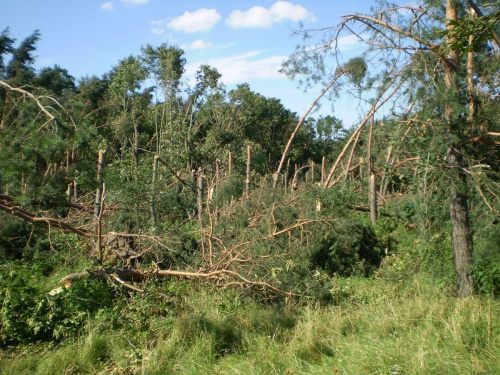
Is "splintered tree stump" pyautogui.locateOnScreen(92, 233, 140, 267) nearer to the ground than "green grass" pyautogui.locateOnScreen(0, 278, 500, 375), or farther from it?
farther from it

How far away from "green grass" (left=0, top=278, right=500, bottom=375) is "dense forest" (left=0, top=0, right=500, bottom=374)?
24 millimetres

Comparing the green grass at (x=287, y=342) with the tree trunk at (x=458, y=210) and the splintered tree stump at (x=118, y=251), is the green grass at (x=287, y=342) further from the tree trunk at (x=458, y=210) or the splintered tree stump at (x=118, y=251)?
the splintered tree stump at (x=118, y=251)

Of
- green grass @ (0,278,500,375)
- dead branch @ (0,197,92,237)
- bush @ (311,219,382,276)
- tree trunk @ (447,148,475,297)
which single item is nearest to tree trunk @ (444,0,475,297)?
tree trunk @ (447,148,475,297)

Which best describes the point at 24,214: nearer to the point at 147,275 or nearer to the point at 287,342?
the point at 147,275

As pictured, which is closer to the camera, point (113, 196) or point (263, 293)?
point (263, 293)

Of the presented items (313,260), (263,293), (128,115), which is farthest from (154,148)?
(263,293)

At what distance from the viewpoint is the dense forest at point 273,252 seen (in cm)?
538

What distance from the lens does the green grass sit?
480 centimetres

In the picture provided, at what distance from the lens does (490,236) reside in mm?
6895

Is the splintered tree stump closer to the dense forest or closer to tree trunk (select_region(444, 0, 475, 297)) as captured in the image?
the dense forest

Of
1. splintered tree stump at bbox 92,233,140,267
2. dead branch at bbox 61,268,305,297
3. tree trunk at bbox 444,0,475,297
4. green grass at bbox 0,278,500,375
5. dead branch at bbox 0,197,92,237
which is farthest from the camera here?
splintered tree stump at bbox 92,233,140,267

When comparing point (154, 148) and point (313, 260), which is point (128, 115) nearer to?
point (154, 148)

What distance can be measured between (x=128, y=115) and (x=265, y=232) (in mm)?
14083

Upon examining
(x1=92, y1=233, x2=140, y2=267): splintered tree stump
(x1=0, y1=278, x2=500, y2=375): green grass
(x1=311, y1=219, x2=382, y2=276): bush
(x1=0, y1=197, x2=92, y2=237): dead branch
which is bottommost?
(x1=0, y1=278, x2=500, y2=375): green grass
